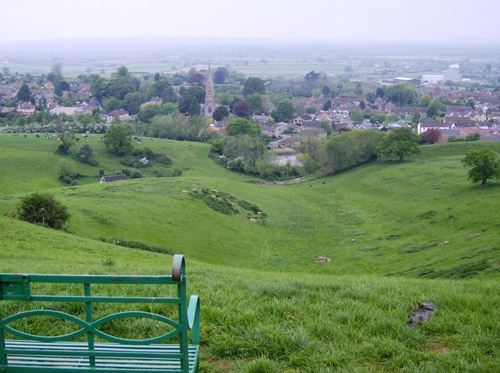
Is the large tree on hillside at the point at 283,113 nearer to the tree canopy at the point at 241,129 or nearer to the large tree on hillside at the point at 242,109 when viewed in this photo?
the large tree on hillside at the point at 242,109

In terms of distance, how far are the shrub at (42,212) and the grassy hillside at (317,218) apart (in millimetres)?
1001

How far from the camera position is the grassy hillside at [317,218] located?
34.3 m

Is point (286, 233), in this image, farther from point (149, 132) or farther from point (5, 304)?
point (149, 132)

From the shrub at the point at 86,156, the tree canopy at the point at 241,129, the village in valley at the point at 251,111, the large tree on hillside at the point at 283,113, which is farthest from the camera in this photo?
the large tree on hillside at the point at 283,113

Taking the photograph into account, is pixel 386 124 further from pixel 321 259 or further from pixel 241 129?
pixel 321 259

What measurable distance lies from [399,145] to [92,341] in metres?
73.5

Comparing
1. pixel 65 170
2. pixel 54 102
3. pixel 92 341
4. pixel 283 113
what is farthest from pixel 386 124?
pixel 92 341

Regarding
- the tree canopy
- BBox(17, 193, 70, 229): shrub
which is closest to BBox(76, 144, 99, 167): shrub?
the tree canopy

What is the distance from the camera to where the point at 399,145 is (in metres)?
74.4

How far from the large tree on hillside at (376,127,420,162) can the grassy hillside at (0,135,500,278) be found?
185 centimetres

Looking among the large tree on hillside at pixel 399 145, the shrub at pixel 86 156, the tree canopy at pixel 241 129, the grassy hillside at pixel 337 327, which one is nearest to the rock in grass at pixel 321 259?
the grassy hillside at pixel 337 327

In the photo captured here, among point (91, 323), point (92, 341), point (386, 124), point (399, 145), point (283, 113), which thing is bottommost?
point (386, 124)

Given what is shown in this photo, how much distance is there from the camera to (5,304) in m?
8.04

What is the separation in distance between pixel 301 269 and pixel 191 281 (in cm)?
2487
